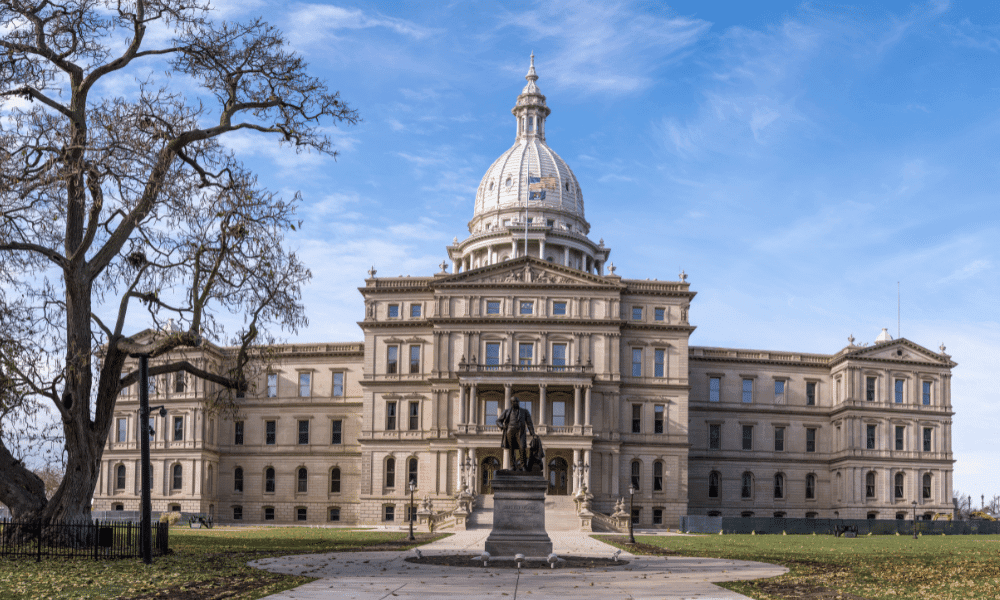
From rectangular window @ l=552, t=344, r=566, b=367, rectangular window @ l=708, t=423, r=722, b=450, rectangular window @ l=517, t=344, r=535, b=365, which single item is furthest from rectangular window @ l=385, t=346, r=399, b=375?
rectangular window @ l=708, t=423, r=722, b=450

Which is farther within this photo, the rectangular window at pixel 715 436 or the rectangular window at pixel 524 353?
the rectangular window at pixel 715 436

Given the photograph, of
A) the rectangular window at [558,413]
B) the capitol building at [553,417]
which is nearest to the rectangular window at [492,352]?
the capitol building at [553,417]

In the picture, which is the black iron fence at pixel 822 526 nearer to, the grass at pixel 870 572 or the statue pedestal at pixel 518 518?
the grass at pixel 870 572

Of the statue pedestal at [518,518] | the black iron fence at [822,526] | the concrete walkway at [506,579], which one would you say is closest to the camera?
the concrete walkway at [506,579]

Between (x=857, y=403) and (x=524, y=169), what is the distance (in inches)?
1598

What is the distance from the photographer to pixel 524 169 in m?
105

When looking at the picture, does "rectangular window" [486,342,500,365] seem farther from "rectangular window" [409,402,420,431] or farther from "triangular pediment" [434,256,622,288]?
"rectangular window" [409,402,420,431]

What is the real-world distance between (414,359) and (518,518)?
50.8 meters

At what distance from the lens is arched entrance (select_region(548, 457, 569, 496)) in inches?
2938

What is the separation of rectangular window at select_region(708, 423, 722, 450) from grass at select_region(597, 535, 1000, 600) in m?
43.6

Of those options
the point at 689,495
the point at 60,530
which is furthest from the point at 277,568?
the point at 689,495

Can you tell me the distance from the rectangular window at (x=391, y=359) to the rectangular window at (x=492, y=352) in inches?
295

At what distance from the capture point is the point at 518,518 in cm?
2789

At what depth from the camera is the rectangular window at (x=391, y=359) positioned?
3093 inches
